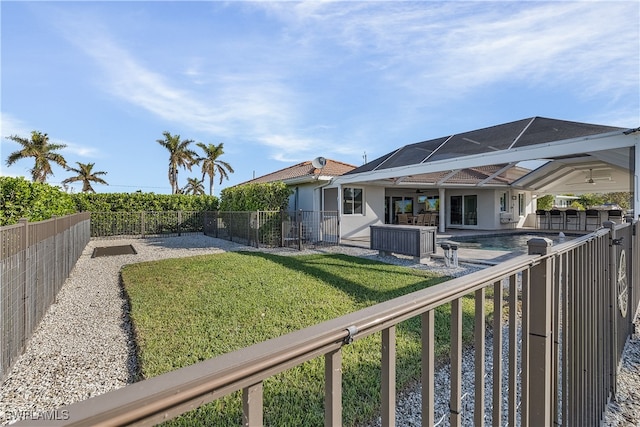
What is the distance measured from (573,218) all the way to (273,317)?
2026 centimetres

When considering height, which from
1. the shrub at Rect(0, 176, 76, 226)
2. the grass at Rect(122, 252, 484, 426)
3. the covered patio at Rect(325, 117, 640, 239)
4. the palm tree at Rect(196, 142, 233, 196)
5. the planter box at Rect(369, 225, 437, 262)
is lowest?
the grass at Rect(122, 252, 484, 426)

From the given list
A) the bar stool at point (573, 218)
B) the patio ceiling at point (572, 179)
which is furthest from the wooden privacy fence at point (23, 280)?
the bar stool at point (573, 218)

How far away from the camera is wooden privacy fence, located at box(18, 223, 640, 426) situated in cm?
55

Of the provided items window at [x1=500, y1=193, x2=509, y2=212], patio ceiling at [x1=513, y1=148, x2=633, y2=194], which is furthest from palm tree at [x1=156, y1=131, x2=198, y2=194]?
patio ceiling at [x1=513, y1=148, x2=633, y2=194]

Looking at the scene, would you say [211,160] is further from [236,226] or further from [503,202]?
[503,202]

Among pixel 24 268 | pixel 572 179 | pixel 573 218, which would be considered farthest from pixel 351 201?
pixel 572 179

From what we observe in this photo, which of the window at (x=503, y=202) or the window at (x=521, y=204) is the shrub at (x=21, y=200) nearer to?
the window at (x=503, y=202)

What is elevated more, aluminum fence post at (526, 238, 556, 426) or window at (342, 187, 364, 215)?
window at (342, 187, 364, 215)

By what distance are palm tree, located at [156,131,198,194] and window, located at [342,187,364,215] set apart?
21.9 m

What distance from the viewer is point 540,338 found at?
1663mm

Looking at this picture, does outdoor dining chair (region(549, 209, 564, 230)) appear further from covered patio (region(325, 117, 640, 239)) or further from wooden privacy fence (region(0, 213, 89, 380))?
wooden privacy fence (region(0, 213, 89, 380))

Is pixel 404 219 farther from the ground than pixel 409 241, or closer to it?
farther from the ground

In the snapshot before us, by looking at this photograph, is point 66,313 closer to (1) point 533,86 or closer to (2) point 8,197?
(2) point 8,197

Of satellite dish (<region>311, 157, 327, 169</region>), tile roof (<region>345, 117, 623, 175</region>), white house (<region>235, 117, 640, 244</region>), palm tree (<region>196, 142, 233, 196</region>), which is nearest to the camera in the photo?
white house (<region>235, 117, 640, 244</region>)
